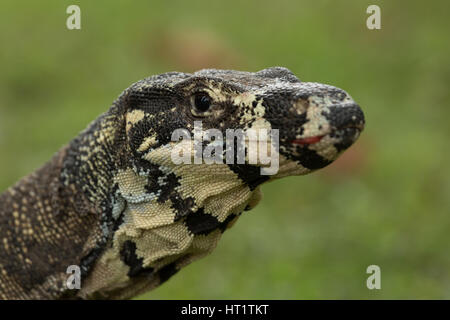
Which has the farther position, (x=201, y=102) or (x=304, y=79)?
(x=304, y=79)

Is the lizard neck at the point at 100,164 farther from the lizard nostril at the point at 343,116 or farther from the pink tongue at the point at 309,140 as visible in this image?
the lizard nostril at the point at 343,116

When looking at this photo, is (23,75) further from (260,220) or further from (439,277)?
(439,277)

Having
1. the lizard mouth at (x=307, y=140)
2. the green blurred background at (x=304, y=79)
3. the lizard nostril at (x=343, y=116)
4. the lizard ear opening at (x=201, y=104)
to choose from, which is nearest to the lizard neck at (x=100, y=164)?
the lizard ear opening at (x=201, y=104)

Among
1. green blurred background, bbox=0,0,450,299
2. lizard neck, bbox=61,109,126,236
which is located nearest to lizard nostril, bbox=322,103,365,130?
lizard neck, bbox=61,109,126,236

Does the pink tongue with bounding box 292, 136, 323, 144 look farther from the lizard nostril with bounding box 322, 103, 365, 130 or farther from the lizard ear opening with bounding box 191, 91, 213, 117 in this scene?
the lizard ear opening with bounding box 191, 91, 213, 117

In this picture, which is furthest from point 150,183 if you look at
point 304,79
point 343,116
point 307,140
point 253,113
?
point 304,79

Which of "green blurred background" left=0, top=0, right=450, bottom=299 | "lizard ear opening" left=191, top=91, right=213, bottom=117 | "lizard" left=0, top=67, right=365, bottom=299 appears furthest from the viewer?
"green blurred background" left=0, top=0, right=450, bottom=299

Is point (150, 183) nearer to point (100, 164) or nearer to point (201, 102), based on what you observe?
point (100, 164)

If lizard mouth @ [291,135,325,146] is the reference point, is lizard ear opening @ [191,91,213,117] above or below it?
above
